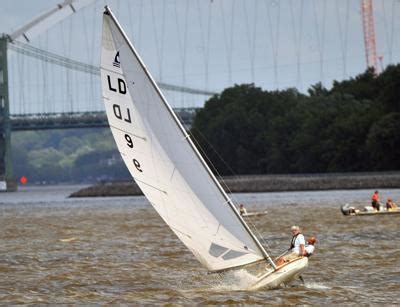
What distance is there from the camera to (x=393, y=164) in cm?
10944

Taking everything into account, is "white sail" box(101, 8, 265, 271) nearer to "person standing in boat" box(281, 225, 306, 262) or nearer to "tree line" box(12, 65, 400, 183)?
"person standing in boat" box(281, 225, 306, 262)

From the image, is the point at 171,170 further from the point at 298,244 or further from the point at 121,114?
the point at 298,244

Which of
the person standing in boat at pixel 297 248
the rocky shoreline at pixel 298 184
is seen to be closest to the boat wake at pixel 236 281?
the person standing in boat at pixel 297 248

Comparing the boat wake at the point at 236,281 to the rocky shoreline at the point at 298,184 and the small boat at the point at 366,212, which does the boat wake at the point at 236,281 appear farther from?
the rocky shoreline at the point at 298,184

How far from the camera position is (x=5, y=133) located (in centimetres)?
15488

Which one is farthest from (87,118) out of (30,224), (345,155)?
(30,224)

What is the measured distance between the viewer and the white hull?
75.4ft

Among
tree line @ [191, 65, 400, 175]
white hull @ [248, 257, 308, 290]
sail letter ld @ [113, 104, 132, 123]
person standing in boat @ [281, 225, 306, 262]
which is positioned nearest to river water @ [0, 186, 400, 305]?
white hull @ [248, 257, 308, 290]

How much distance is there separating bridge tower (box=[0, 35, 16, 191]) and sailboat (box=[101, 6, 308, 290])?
435 feet

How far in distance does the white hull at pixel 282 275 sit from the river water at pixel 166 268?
194mm

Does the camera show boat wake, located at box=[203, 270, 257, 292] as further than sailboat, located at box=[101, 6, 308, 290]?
Yes

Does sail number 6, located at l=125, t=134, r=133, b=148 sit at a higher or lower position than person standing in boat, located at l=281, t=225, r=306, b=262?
higher

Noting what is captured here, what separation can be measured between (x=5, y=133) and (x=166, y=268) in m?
128

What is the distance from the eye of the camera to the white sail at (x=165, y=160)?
21.8 metres
